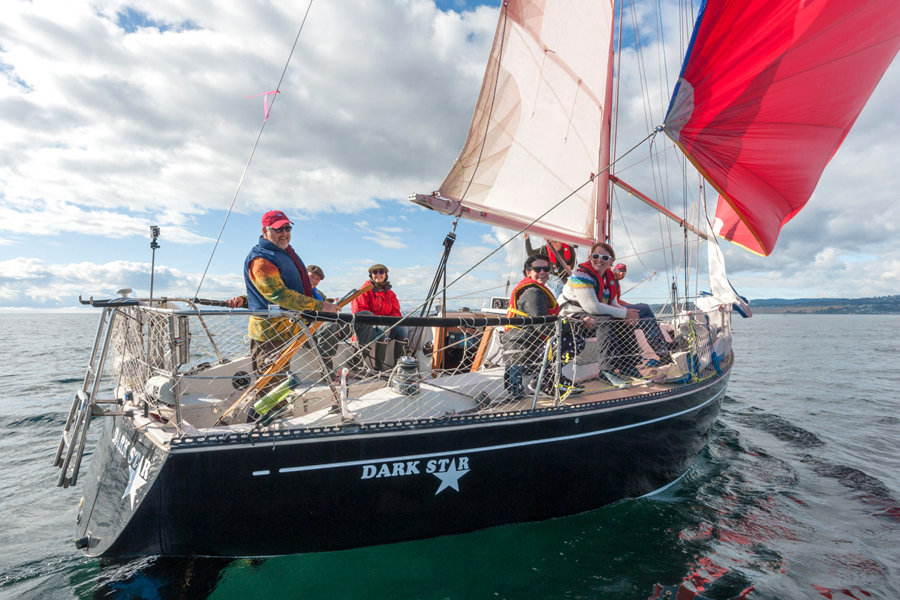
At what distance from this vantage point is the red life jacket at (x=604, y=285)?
14.1ft

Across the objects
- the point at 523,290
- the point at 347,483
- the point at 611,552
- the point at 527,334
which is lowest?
the point at 611,552

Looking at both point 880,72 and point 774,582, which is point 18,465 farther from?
point 880,72

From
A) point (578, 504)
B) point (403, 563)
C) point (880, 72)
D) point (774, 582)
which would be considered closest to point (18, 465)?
point (403, 563)

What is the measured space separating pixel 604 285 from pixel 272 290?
11.3ft

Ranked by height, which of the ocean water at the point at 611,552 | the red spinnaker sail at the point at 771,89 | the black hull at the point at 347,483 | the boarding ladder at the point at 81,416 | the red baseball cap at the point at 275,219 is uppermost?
the red spinnaker sail at the point at 771,89

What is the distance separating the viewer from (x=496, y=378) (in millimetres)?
3682

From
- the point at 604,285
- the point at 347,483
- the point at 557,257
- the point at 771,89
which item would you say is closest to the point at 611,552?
the point at 347,483

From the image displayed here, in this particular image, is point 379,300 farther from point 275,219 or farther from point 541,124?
point 541,124

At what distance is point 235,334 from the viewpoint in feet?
8.98

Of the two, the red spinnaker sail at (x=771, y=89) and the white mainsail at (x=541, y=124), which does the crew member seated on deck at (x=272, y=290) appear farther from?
the red spinnaker sail at (x=771, y=89)

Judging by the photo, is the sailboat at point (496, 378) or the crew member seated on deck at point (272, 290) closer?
the sailboat at point (496, 378)

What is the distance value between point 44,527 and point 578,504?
4750 mm

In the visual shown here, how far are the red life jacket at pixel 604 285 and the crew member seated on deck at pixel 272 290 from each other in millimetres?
2731

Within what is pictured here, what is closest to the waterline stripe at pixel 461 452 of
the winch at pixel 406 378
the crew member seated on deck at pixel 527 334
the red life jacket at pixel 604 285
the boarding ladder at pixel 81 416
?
the crew member seated on deck at pixel 527 334
